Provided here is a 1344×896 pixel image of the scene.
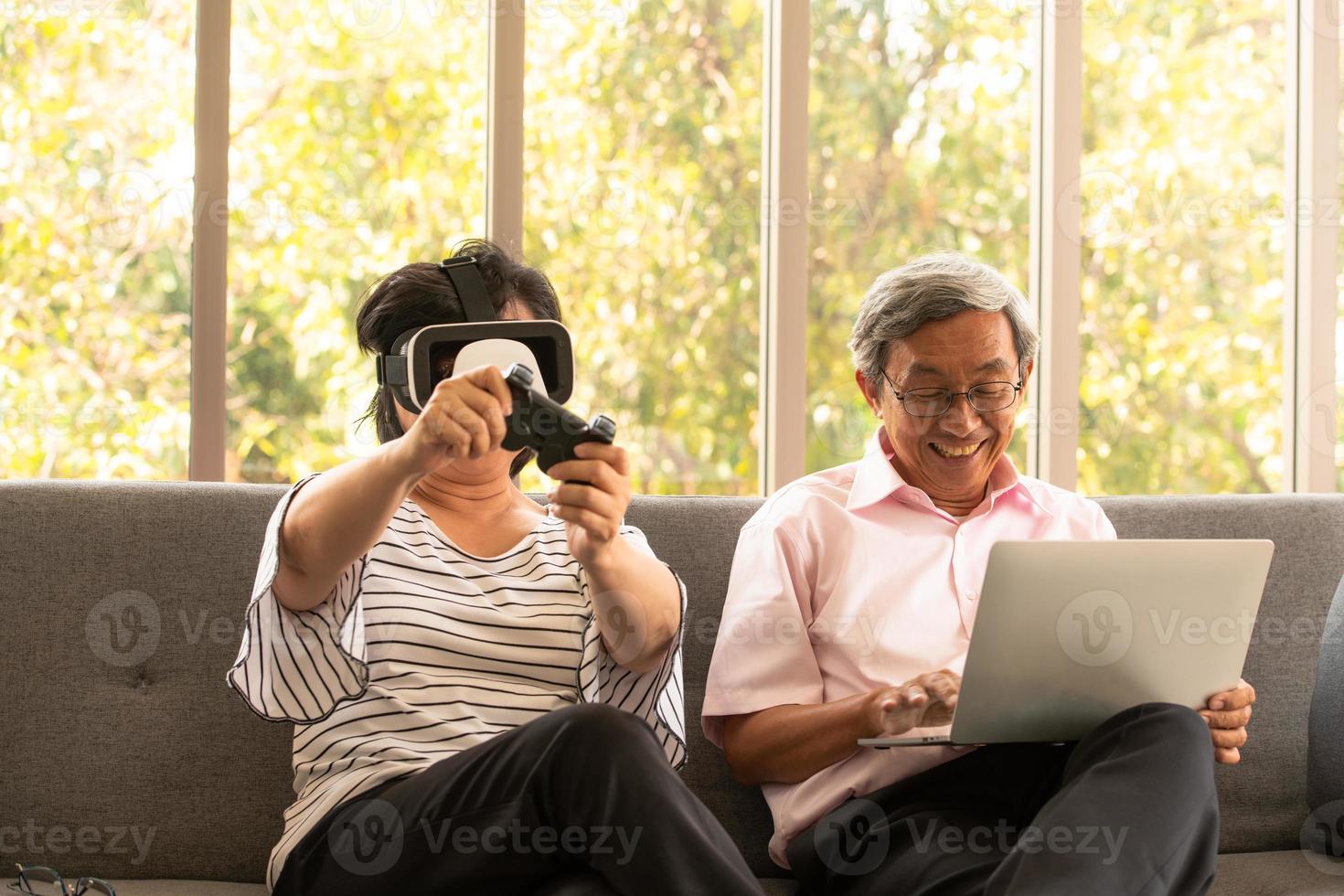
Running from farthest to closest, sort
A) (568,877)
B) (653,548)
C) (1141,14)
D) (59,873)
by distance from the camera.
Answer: (1141,14) < (653,548) < (59,873) < (568,877)

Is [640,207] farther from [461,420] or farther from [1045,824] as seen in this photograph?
[1045,824]

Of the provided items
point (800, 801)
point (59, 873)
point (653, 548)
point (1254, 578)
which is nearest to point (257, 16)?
point (653, 548)

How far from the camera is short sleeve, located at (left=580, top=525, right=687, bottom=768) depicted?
1393 mm

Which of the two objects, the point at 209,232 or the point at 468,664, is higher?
the point at 209,232

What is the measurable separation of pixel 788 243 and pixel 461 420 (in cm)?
135

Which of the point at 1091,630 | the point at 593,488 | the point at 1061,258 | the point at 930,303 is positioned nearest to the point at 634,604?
the point at 593,488

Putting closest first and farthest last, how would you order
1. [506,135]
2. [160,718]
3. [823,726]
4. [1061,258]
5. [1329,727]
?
1. [823,726]
2. [160,718]
3. [1329,727]
4. [506,135]
5. [1061,258]

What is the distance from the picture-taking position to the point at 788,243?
239 cm

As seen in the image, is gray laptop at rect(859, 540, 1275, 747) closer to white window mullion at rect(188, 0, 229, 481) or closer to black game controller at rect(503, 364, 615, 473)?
black game controller at rect(503, 364, 615, 473)

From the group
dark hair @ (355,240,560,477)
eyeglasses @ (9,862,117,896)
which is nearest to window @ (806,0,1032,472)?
dark hair @ (355,240,560,477)

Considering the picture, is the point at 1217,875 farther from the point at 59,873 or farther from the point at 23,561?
the point at 23,561

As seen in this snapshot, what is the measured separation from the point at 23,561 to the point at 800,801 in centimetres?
105

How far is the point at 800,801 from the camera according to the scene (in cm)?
149

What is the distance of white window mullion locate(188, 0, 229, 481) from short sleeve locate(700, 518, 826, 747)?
1.13 m
